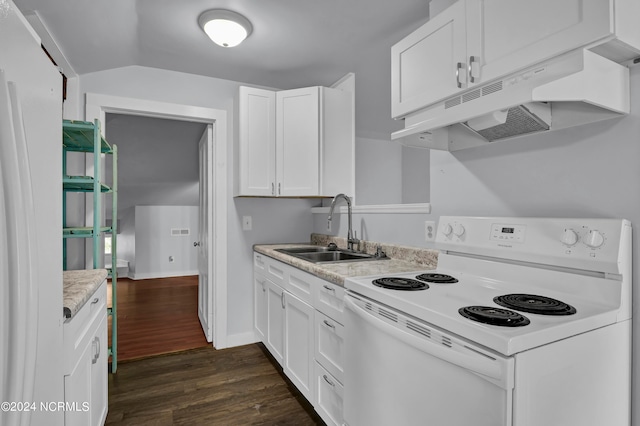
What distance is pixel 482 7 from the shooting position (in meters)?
1.25

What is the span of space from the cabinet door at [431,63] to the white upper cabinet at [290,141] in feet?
3.38

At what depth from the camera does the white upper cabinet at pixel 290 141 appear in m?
2.67

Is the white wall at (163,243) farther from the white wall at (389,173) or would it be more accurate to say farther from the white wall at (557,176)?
the white wall at (557,176)

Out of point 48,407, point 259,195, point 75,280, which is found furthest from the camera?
point 259,195

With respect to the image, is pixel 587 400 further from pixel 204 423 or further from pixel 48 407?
pixel 204 423

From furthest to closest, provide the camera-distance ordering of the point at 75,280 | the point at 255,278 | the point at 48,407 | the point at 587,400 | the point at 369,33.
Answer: the point at 255,278, the point at 369,33, the point at 75,280, the point at 587,400, the point at 48,407

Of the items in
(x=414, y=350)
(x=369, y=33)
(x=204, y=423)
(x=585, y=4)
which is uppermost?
(x=369, y=33)

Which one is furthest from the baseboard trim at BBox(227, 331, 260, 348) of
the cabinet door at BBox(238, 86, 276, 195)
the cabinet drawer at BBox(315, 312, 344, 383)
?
the cabinet drawer at BBox(315, 312, 344, 383)

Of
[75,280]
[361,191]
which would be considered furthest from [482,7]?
[361,191]

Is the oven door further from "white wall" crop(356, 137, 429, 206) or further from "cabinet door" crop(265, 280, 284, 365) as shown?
"white wall" crop(356, 137, 429, 206)

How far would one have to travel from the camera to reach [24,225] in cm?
56

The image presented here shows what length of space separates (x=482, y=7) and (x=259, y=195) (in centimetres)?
193

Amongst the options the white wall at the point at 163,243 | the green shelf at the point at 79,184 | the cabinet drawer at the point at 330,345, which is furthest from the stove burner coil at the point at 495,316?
the white wall at the point at 163,243

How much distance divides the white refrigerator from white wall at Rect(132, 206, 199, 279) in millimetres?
5783
